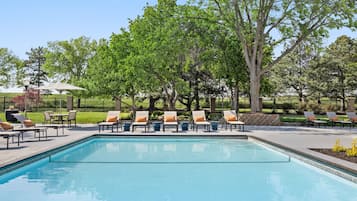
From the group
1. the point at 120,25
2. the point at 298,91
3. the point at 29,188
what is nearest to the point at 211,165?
the point at 29,188

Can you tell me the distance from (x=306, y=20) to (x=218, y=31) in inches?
207

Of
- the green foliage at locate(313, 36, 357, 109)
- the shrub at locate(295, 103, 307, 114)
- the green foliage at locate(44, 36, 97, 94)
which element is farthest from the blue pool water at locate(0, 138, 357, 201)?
the green foliage at locate(44, 36, 97, 94)

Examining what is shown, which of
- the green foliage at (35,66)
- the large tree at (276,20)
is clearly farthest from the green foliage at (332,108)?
the green foliage at (35,66)

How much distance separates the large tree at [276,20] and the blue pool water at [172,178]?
31.1ft

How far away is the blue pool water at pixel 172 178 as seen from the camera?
227 inches

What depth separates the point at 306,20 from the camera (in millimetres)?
18609

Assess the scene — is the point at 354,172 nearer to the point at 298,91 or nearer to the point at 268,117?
the point at 268,117

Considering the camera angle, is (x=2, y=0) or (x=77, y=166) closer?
(x=77, y=166)

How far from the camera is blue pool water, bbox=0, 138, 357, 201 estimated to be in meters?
5.76

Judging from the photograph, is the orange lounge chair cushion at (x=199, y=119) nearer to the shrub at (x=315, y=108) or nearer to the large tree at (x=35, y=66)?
the shrub at (x=315, y=108)

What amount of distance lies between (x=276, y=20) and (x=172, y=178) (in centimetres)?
1499

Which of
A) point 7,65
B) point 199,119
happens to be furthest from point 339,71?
point 7,65

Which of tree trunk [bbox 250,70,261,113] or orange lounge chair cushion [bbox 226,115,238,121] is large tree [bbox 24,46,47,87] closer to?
tree trunk [bbox 250,70,261,113]

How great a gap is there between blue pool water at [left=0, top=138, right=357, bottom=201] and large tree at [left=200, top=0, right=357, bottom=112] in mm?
9489
